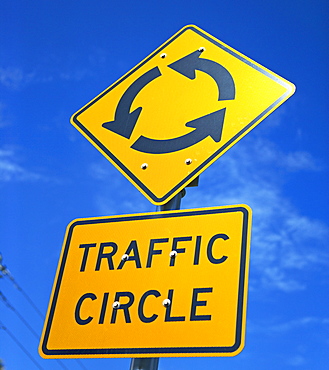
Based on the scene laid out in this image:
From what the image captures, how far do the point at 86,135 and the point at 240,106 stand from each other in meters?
0.62

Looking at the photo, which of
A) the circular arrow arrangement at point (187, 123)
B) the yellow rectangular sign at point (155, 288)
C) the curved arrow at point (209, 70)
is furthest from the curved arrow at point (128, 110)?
the yellow rectangular sign at point (155, 288)

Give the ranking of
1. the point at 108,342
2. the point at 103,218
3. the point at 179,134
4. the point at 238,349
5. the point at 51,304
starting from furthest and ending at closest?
the point at 179,134, the point at 103,218, the point at 51,304, the point at 108,342, the point at 238,349

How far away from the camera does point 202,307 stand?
144 cm

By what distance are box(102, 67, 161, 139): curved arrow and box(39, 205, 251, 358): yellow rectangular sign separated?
452 millimetres

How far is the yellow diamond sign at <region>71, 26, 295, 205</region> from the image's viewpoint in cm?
187

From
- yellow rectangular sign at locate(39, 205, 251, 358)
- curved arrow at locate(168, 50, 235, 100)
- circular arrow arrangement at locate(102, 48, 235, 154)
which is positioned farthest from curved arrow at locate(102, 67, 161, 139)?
yellow rectangular sign at locate(39, 205, 251, 358)

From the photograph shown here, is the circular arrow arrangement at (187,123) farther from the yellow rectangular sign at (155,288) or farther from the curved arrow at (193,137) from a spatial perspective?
the yellow rectangular sign at (155,288)

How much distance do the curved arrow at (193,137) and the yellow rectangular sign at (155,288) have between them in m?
0.31

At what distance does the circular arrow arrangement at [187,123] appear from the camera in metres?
1.91

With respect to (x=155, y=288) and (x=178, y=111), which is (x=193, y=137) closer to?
(x=178, y=111)

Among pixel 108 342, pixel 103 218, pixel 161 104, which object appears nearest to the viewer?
pixel 108 342

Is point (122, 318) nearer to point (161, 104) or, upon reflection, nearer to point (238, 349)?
point (238, 349)

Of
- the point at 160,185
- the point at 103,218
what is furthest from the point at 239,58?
the point at 103,218

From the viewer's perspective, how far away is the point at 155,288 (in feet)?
5.00
